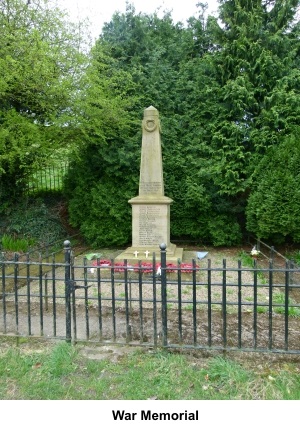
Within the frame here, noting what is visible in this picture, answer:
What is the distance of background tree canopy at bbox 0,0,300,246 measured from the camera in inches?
317

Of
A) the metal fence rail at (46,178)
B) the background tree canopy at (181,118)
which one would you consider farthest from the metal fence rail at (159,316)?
the metal fence rail at (46,178)

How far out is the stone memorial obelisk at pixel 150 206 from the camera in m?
7.36

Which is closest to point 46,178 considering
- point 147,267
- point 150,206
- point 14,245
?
point 14,245

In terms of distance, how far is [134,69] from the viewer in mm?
9312

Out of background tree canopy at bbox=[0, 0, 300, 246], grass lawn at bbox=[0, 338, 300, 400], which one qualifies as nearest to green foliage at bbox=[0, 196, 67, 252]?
background tree canopy at bbox=[0, 0, 300, 246]

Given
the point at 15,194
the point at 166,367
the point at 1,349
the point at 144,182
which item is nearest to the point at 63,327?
the point at 1,349

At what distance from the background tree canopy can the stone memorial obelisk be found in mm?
1351

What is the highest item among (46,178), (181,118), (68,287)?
(181,118)

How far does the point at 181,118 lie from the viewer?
31.1 feet

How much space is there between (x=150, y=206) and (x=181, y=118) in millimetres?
3433

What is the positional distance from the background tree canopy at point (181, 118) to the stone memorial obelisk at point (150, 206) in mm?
1351

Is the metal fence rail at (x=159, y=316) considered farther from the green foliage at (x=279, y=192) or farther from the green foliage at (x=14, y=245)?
the green foliage at (x=14, y=245)

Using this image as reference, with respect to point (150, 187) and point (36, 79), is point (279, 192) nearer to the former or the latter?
Answer: point (150, 187)

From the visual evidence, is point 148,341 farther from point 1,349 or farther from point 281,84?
point 281,84
